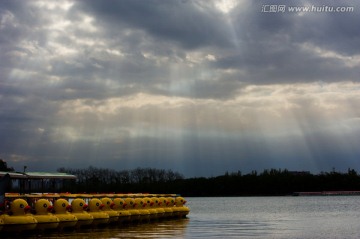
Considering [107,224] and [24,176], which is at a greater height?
[24,176]

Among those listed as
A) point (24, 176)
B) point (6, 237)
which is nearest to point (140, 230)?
point (6, 237)

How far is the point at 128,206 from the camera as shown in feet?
131

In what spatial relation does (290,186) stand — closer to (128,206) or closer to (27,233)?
(128,206)

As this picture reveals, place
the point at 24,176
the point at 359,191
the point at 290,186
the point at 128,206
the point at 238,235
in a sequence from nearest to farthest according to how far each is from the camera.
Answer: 1. the point at 238,235
2. the point at 128,206
3. the point at 24,176
4. the point at 290,186
5. the point at 359,191

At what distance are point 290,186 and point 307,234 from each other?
427 feet

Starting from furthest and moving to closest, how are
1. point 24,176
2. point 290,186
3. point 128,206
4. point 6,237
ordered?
point 290,186
point 24,176
point 128,206
point 6,237

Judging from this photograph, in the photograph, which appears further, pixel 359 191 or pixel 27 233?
pixel 359 191

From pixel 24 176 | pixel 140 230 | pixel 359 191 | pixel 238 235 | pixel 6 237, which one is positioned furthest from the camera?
pixel 359 191

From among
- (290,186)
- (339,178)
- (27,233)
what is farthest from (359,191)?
(27,233)

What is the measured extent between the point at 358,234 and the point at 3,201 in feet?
63.5

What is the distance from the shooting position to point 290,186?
161625 mm

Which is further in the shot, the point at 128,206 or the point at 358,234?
the point at 128,206

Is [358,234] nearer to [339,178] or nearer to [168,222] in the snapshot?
A: [168,222]

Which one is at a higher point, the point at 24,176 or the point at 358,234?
the point at 24,176
